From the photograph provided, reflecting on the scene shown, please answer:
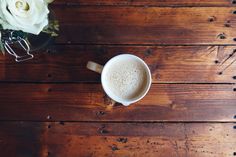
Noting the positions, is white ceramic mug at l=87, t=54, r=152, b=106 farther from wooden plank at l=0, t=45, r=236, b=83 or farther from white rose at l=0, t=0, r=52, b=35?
white rose at l=0, t=0, r=52, b=35

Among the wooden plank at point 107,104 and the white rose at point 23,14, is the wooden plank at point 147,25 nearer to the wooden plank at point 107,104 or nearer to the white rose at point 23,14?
the wooden plank at point 107,104

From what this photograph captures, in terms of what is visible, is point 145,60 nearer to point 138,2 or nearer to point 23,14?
point 138,2

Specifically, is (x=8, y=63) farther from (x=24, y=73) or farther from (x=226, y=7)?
(x=226, y=7)

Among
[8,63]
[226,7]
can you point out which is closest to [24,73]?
[8,63]

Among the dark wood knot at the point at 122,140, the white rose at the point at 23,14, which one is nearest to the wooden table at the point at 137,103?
the dark wood knot at the point at 122,140

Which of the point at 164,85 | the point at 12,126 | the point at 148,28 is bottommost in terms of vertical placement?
the point at 12,126
